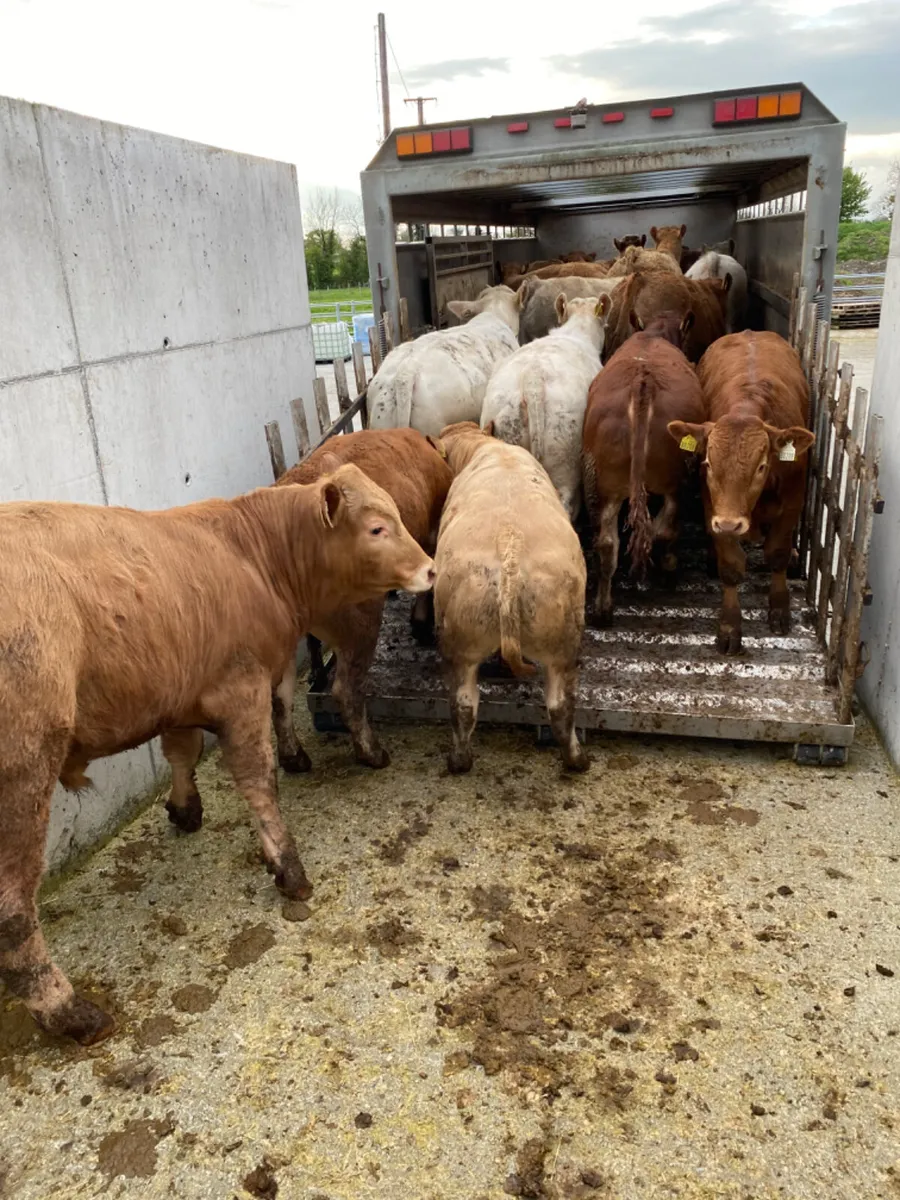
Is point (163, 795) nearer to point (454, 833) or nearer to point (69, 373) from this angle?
point (454, 833)

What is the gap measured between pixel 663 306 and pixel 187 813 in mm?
5764

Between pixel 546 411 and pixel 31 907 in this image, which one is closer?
pixel 31 907

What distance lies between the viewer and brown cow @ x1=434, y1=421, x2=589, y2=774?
3.67 meters

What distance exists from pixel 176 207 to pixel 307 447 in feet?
4.80

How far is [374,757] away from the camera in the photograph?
14.5ft

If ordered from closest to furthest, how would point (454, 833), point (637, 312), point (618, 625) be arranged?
point (454, 833)
point (618, 625)
point (637, 312)

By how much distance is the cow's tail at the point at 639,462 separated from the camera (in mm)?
4809

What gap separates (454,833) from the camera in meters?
3.87

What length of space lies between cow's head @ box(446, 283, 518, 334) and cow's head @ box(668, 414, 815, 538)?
3462 millimetres

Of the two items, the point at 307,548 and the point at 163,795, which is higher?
the point at 307,548

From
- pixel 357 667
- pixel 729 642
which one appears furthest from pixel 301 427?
pixel 729 642

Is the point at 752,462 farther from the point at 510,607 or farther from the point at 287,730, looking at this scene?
the point at 287,730

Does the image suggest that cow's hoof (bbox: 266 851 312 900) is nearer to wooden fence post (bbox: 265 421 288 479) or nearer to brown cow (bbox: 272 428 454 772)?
brown cow (bbox: 272 428 454 772)

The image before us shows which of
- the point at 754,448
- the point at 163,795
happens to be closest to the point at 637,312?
the point at 754,448
